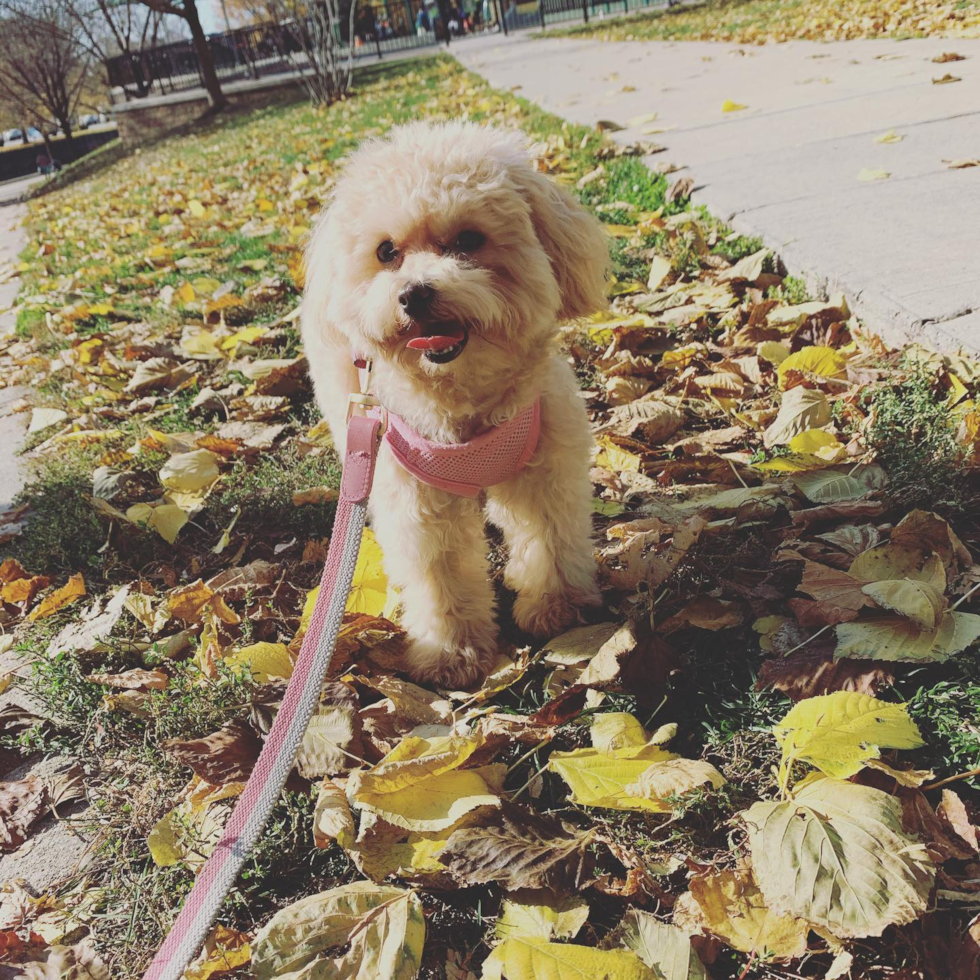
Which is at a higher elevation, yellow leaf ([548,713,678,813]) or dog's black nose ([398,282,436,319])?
dog's black nose ([398,282,436,319])

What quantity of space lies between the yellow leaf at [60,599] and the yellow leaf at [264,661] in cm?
91

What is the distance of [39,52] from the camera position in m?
39.3

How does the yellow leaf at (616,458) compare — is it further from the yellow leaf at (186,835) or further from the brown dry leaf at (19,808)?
the brown dry leaf at (19,808)

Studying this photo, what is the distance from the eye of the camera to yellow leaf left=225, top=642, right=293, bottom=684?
2.42m

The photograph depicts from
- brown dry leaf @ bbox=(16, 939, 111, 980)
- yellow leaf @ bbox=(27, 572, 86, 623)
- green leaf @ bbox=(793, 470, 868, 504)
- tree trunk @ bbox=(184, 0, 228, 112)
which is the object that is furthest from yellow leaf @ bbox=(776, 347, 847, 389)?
tree trunk @ bbox=(184, 0, 228, 112)

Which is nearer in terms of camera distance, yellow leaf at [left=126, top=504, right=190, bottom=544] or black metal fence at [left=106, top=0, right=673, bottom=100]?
yellow leaf at [left=126, top=504, right=190, bottom=544]

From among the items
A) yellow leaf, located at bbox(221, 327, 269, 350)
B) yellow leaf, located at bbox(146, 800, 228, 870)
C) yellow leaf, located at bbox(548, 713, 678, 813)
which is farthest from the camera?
yellow leaf, located at bbox(221, 327, 269, 350)

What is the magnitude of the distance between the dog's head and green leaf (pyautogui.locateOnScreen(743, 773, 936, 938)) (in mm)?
1392

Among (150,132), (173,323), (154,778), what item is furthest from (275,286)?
(150,132)

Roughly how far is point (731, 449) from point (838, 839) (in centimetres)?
189

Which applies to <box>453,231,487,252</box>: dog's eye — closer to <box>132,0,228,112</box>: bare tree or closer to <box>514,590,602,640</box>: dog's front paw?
<box>514,590,602,640</box>: dog's front paw

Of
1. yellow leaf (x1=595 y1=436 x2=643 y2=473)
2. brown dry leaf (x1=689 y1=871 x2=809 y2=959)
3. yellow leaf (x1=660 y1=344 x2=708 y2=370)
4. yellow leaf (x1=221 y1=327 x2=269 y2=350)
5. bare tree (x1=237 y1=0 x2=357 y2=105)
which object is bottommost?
brown dry leaf (x1=689 y1=871 x2=809 y2=959)

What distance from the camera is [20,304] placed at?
8016 mm

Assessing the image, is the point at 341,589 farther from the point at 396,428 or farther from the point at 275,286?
the point at 275,286
